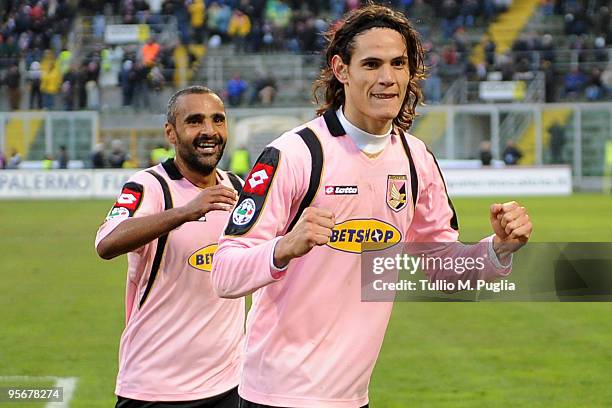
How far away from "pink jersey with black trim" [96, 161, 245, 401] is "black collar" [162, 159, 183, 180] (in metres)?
0.17

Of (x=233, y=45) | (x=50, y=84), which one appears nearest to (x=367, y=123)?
(x=50, y=84)

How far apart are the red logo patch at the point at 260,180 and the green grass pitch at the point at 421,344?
4.77 m

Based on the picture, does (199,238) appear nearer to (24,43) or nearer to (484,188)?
(484,188)

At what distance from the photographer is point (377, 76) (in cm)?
384

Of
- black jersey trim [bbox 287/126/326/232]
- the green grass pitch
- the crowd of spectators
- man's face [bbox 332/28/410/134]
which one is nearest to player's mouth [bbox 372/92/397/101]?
man's face [bbox 332/28/410/134]

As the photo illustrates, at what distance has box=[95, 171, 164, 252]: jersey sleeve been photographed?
5.07m

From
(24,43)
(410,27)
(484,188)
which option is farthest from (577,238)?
(24,43)

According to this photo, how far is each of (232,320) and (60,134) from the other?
3110cm

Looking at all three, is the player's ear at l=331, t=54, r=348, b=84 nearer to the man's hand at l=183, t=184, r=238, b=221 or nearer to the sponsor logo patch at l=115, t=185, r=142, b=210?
the man's hand at l=183, t=184, r=238, b=221

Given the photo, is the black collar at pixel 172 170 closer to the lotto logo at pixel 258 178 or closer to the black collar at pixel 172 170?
the black collar at pixel 172 170

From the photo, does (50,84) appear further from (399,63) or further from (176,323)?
(399,63)

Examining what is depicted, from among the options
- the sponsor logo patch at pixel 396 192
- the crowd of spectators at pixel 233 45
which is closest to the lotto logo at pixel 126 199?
the sponsor logo patch at pixel 396 192

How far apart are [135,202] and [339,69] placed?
153cm

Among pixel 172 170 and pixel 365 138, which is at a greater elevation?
pixel 365 138
